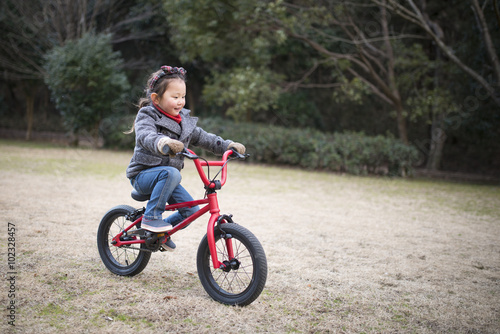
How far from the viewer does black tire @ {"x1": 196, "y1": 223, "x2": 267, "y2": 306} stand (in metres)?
2.80

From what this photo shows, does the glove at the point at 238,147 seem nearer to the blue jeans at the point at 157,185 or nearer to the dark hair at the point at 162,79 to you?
the blue jeans at the point at 157,185

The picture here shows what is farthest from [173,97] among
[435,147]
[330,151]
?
[435,147]

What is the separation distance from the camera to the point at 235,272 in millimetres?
3178

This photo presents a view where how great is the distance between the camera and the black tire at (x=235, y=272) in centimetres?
280

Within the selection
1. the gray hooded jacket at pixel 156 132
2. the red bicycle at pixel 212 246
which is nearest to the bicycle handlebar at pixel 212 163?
the red bicycle at pixel 212 246

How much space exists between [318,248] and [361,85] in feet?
31.9

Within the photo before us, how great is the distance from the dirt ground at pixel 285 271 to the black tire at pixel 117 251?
3.6 inches

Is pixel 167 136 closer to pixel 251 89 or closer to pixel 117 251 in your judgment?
pixel 117 251

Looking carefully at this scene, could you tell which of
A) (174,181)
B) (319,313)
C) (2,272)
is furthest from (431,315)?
(2,272)

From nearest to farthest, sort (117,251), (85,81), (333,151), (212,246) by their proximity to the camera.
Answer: (212,246)
(117,251)
(333,151)
(85,81)

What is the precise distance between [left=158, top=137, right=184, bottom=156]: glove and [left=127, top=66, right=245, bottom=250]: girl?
23 centimetres

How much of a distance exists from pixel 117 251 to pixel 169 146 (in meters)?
1.51

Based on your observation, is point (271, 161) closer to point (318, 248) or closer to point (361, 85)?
point (361, 85)

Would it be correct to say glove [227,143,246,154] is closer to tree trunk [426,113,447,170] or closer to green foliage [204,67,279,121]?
green foliage [204,67,279,121]
